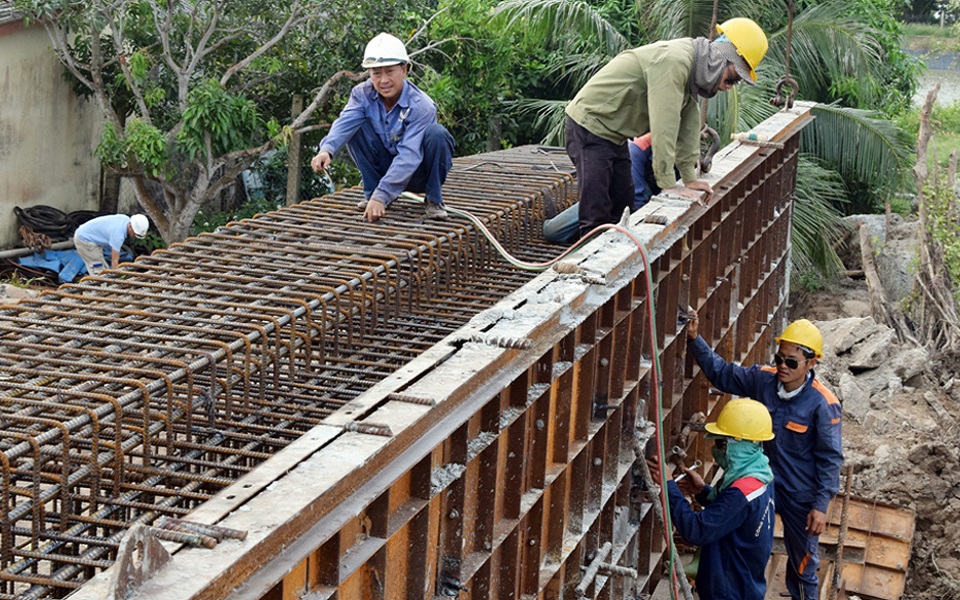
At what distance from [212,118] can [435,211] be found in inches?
340

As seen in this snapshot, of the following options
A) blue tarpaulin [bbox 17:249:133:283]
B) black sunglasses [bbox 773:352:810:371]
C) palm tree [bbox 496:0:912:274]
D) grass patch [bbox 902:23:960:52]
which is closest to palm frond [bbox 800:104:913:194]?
palm tree [bbox 496:0:912:274]

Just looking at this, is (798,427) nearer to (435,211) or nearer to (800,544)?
(800,544)

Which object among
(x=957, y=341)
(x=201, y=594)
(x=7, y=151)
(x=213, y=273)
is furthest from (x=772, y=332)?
(x=7, y=151)

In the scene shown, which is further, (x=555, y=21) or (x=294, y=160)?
(x=294, y=160)

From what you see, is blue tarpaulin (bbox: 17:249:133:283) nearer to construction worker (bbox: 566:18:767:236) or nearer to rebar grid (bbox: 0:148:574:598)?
rebar grid (bbox: 0:148:574:598)

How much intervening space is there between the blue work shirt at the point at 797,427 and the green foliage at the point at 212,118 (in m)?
9.09

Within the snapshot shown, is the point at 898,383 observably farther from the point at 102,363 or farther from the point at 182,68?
the point at 182,68

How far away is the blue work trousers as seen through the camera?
24.1ft

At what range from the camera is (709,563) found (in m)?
6.41

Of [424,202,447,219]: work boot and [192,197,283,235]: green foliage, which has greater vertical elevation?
[424,202,447,219]: work boot

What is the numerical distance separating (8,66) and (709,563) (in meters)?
12.7

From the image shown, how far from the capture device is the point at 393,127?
7004mm

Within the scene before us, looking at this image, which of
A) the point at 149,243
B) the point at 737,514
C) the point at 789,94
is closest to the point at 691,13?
the point at 789,94

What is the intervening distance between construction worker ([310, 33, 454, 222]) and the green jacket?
0.97 metres
